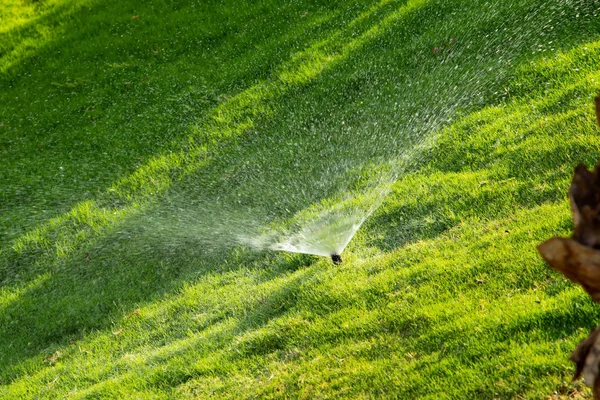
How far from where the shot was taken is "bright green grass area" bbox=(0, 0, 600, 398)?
5.07 m

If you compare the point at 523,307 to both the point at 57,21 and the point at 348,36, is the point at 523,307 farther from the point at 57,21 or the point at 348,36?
the point at 57,21

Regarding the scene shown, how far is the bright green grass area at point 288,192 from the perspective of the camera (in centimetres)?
507

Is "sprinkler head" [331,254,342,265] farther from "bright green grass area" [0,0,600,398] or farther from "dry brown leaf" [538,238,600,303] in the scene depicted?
"dry brown leaf" [538,238,600,303]

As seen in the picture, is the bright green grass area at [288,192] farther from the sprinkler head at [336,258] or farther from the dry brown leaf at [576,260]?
the dry brown leaf at [576,260]

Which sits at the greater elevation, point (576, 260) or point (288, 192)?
point (576, 260)

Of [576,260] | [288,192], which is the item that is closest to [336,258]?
[288,192]

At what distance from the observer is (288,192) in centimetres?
880

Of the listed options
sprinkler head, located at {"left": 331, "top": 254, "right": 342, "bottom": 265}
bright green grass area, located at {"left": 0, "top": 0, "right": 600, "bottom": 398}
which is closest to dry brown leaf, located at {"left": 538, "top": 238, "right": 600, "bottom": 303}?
bright green grass area, located at {"left": 0, "top": 0, "right": 600, "bottom": 398}

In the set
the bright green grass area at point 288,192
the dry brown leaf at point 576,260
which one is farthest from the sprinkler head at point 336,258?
the dry brown leaf at point 576,260

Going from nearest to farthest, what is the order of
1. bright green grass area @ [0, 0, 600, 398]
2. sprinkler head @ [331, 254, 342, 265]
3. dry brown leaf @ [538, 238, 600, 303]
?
dry brown leaf @ [538, 238, 600, 303] < bright green grass area @ [0, 0, 600, 398] < sprinkler head @ [331, 254, 342, 265]

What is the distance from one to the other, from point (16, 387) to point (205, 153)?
444 cm

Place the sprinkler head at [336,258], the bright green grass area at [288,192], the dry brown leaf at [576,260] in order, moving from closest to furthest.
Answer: the dry brown leaf at [576,260] < the bright green grass area at [288,192] < the sprinkler head at [336,258]

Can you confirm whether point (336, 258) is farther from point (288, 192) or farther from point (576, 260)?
point (576, 260)

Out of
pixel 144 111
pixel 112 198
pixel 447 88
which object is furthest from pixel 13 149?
pixel 447 88
